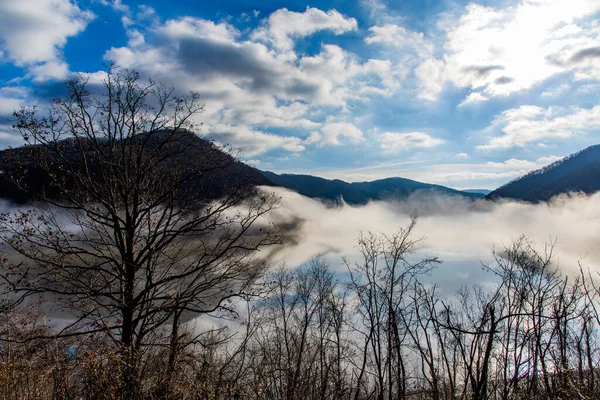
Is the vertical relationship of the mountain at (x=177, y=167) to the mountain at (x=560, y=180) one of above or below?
below

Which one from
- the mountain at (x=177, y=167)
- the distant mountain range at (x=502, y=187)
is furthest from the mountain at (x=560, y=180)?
the mountain at (x=177, y=167)

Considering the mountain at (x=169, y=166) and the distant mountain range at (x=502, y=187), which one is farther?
the distant mountain range at (x=502, y=187)

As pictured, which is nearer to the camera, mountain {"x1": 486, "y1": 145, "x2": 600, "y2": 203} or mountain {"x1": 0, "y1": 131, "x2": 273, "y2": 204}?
mountain {"x1": 0, "y1": 131, "x2": 273, "y2": 204}

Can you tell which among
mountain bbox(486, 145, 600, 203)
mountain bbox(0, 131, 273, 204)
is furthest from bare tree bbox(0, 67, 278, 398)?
mountain bbox(486, 145, 600, 203)

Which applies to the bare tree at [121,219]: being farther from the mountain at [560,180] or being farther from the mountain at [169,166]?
the mountain at [560,180]

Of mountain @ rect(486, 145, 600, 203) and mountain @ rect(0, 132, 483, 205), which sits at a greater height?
mountain @ rect(486, 145, 600, 203)

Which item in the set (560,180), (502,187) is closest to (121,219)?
(560,180)

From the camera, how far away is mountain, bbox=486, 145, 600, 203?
152500mm

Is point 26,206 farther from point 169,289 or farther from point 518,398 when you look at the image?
point 518,398

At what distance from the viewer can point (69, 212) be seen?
11.6m

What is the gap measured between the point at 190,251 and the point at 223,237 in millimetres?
2092

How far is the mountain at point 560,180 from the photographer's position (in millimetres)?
152500

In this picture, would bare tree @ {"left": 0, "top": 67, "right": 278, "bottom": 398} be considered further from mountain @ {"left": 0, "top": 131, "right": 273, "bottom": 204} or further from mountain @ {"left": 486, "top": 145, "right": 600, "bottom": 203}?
mountain @ {"left": 486, "top": 145, "right": 600, "bottom": 203}

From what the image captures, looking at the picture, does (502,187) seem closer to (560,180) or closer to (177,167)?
(560,180)
